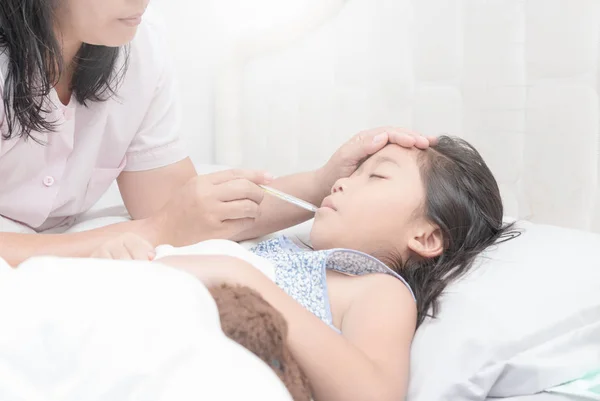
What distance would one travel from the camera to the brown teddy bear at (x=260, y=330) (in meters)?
0.69

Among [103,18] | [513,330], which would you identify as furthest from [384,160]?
[103,18]

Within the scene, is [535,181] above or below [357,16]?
below

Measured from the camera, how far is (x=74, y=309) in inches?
24.2

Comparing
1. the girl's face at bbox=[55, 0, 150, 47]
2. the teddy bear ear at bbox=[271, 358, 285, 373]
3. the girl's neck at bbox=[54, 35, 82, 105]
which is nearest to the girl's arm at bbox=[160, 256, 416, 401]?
the teddy bear ear at bbox=[271, 358, 285, 373]

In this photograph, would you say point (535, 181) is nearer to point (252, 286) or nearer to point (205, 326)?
point (252, 286)

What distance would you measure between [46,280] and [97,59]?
0.78 metres

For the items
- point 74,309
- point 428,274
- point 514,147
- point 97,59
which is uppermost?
point 97,59

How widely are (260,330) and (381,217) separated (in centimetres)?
52

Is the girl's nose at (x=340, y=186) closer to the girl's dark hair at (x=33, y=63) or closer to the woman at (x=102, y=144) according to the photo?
the woman at (x=102, y=144)

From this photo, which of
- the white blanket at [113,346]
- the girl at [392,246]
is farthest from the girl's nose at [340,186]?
the white blanket at [113,346]

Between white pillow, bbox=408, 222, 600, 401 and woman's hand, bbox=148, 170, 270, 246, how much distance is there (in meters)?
0.38

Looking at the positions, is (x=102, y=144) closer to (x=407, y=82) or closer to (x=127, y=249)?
(x=127, y=249)

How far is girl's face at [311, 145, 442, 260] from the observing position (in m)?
1.17

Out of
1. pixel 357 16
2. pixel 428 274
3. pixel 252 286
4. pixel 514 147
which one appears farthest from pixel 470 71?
pixel 252 286
